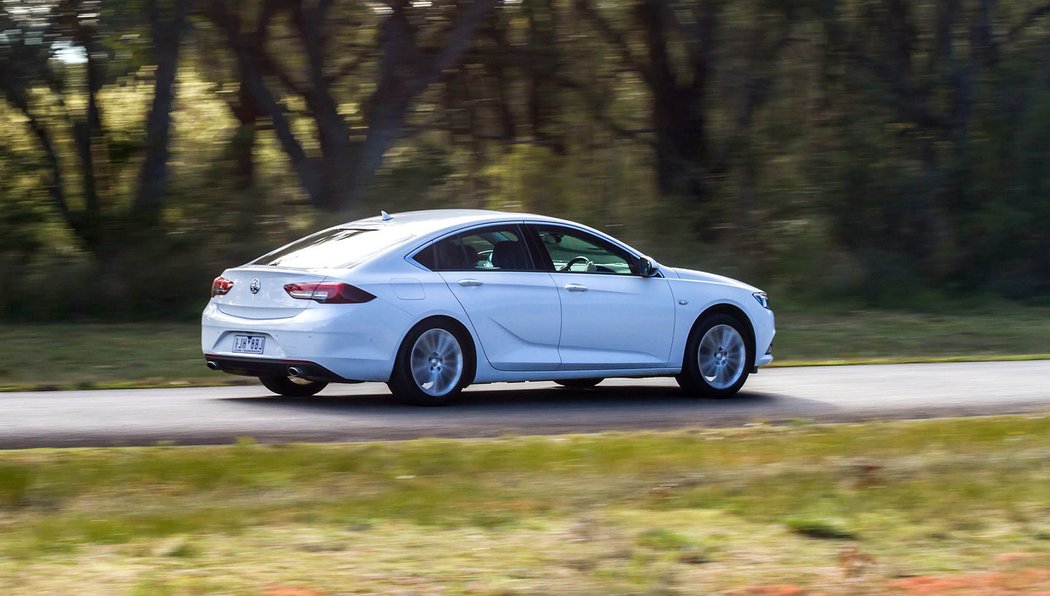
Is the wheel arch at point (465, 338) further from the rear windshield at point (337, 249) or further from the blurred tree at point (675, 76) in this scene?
the blurred tree at point (675, 76)

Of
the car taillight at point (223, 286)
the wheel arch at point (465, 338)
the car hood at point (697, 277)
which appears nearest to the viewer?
the wheel arch at point (465, 338)

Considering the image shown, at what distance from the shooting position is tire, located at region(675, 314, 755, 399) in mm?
12945

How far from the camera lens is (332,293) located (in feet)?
36.1

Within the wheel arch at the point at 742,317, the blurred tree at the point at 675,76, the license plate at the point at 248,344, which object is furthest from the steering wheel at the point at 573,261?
the blurred tree at the point at 675,76

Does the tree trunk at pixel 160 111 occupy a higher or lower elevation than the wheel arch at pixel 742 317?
higher

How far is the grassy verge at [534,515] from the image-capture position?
6.02 m

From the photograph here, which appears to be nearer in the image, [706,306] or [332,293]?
[332,293]

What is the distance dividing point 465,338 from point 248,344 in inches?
63.2

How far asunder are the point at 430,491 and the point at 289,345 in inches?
135

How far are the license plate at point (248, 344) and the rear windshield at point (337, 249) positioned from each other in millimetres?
612

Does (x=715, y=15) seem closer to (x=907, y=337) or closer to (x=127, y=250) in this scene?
(x=907, y=337)

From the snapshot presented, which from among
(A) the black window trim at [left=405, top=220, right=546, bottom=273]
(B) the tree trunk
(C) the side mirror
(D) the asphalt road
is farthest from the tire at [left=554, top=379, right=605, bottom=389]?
(B) the tree trunk

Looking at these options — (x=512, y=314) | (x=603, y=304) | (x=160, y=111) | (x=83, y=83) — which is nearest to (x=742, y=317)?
(x=603, y=304)

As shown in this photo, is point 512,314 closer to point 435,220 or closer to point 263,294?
point 435,220
